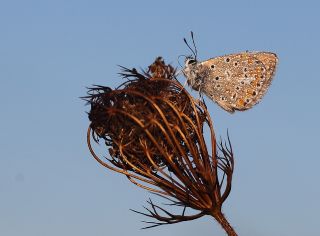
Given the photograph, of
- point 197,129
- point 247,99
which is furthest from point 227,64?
point 197,129

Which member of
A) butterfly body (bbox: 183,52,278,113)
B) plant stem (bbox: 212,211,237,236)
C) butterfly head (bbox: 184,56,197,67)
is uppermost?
butterfly head (bbox: 184,56,197,67)

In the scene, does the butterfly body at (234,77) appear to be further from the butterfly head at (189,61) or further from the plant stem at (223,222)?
the plant stem at (223,222)

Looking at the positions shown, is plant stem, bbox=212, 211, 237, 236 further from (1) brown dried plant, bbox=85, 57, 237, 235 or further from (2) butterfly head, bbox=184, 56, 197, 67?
(2) butterfly head, bbox=184, 56, 197, 67

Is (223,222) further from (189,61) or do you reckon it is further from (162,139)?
(189,61)

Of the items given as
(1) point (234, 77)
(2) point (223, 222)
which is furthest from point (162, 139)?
(1) point (234, 77)

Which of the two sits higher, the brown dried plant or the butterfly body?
the butterfly body

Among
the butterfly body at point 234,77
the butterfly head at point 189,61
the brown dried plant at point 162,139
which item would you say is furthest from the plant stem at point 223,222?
the butterfly head at point 189,61

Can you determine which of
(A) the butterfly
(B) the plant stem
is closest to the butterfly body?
(A) the butterfly
